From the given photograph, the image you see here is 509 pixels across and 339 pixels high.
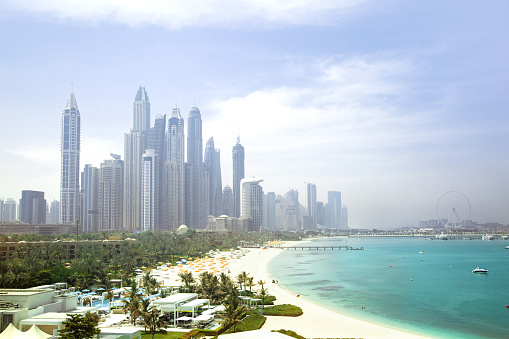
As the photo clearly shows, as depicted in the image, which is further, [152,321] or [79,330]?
[152,321]

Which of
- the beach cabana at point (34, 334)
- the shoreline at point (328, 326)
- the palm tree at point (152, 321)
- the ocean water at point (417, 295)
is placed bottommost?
the ocean water at point (417, 295)

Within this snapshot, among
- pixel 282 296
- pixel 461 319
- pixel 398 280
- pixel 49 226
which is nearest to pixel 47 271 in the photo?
pixel 282 296

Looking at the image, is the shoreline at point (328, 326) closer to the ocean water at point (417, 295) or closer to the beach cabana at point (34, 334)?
the ocean water at point (417, 295)

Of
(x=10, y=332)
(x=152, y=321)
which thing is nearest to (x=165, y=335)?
(x=152, y=321)

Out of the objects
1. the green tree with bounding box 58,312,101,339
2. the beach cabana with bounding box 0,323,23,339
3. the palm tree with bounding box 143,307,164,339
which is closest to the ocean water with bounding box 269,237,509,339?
the palm tree with bounding box 143,307,164,339

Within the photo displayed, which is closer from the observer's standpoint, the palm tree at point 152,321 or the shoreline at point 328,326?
the palm tree at point 152,321

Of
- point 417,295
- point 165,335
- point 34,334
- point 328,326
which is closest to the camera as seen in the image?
point 34,334

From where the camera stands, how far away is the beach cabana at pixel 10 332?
2991cm

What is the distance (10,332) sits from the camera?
30.2 m

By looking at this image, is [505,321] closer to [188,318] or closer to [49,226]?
[188,318]

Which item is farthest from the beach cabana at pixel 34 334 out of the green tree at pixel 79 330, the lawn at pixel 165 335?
the lawn at pixel 165 335

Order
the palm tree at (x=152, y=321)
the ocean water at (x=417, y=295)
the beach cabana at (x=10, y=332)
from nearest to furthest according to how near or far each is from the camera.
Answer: the beach cabana at (x=10, y=332), the palm tree at (x=152, y=321), the ocean water at (x=417, y=295)

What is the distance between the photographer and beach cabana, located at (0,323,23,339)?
98.1ft

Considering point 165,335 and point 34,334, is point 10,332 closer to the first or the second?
point 34,334
